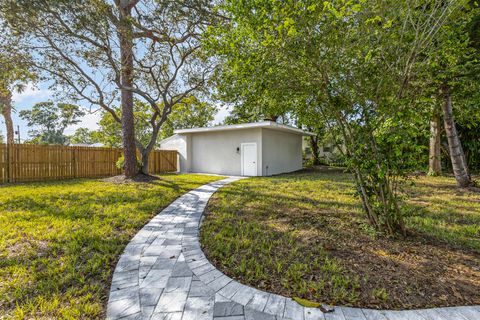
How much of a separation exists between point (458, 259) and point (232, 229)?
2894 millimetres

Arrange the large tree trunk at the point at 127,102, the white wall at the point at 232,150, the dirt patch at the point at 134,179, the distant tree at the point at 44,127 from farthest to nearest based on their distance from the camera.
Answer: the distant tree at the point at 44,127, the white wall at the point at 232,150, the dirt patch at the point at 134,179, the large tree trunk at the point at 127,102

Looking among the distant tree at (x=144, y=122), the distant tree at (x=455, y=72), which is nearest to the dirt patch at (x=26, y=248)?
the distant tree at (x=455, y=72)

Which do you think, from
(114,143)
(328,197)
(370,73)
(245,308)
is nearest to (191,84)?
(328,197)

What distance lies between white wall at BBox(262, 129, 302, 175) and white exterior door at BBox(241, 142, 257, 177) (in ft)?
1.56

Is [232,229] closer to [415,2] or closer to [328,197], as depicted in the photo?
[328,197]

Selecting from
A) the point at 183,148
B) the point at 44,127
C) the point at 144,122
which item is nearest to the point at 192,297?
the point at 183,148

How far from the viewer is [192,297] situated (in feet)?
6.64

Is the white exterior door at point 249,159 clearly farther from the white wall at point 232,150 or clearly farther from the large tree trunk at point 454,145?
the large tree trunk at point 454,145

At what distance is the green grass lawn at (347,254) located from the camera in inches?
82.0

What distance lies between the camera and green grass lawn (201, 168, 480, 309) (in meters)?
2.08

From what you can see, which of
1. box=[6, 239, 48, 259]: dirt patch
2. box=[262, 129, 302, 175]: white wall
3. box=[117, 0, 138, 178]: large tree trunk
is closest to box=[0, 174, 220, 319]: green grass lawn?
box=[6, 239, 48, 259]: dirt patch

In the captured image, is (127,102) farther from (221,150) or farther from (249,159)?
(249,159)

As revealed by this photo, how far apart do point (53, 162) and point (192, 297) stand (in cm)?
1113

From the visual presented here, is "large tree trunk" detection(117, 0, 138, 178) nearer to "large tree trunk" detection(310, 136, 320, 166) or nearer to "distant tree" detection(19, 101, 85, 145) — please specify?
"large tree trunk" detection(310, 136, 320, 166)
